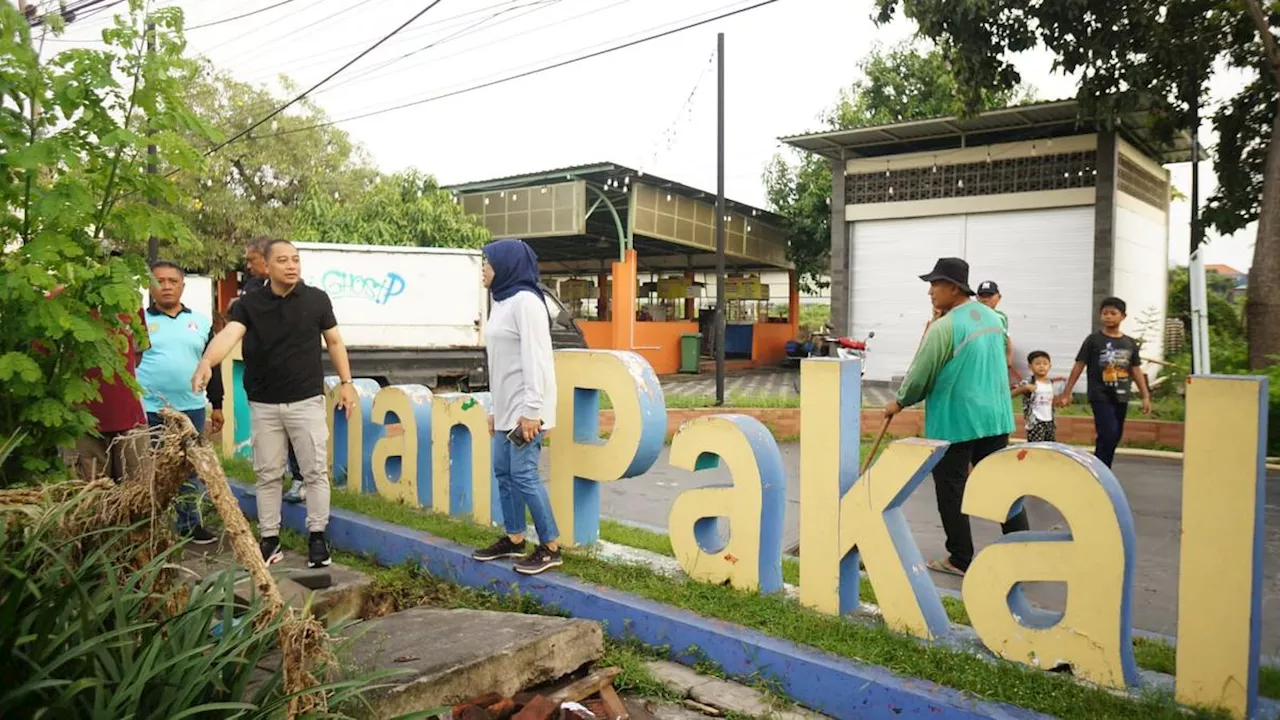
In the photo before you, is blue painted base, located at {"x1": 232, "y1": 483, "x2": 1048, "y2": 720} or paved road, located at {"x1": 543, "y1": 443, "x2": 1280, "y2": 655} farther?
paved road, located at {"x1": 543, "y1": 443, "x2": 1280, "y2": 655}

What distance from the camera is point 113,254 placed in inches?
135

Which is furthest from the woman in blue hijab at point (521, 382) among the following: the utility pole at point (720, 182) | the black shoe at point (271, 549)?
the utility pole at point (720, 182)

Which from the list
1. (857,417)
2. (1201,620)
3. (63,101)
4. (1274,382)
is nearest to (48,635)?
(63,101)

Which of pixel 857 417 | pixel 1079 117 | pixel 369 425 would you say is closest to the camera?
pixel 857 417

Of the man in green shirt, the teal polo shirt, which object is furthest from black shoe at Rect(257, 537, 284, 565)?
the man in green shirt

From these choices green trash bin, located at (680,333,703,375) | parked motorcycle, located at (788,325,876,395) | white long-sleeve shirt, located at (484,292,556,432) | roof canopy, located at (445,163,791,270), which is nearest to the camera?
white long-sleeve shirt, located at (484,292,556,432)

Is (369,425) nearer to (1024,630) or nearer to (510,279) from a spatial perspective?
(510,279)

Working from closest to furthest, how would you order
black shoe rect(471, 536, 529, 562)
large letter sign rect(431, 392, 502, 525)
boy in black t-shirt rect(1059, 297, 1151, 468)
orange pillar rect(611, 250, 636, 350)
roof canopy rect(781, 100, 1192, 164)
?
black shoe rect(471, 536, 529, 562), large letter sign rect(431, 392, 502, 525), boy in black t-shirt rect(1059, 297, 1151, 468), roof canopy rect(781, 100, 1192, 164), orange pillar rect(611, 250, 636, 350)

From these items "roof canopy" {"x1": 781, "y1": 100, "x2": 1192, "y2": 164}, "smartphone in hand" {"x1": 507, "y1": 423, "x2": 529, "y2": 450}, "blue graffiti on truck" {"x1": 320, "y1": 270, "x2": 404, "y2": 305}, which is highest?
"roof canopy" {"x1": 781, "y1": 100, "x2": 1192, "y2": 164}

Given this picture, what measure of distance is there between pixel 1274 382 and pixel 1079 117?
4.76 m

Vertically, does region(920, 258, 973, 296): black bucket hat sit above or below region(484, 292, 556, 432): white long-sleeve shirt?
above

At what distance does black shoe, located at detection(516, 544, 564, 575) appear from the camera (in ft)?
13.5

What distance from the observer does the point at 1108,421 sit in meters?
6.40

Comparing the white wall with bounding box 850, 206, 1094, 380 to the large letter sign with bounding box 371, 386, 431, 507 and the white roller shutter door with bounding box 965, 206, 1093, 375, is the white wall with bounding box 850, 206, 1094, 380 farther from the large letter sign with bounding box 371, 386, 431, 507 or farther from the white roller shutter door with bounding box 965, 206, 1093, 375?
the large letter sign with bounding box 371, 386, 431, 507
